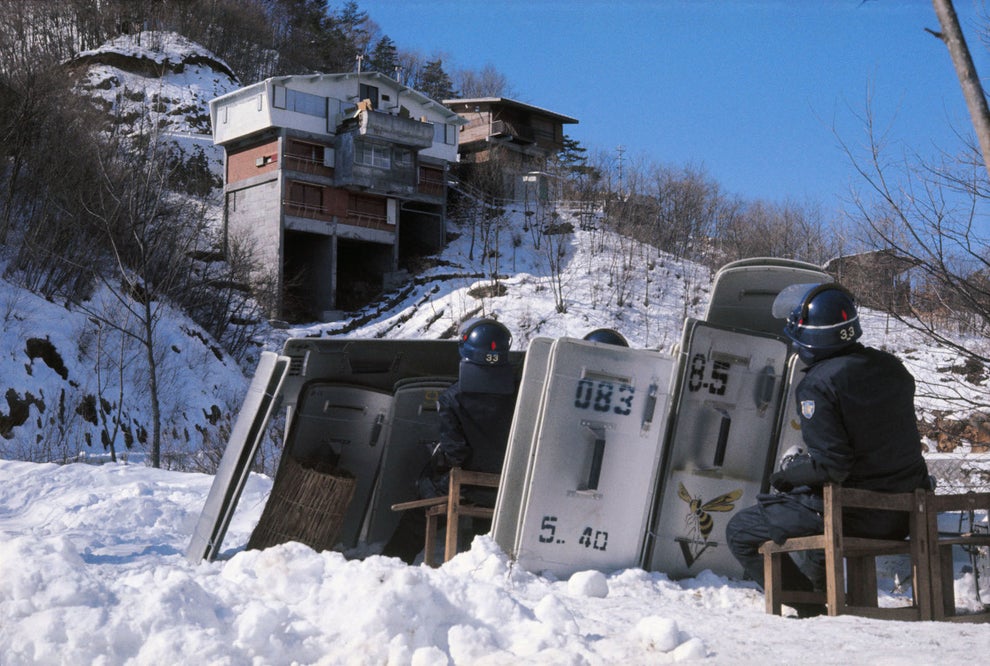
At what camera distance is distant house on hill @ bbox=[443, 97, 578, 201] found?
6475cm

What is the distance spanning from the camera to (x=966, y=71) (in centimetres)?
803

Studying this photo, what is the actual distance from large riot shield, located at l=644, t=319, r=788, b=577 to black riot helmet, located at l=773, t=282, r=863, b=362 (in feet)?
4.31

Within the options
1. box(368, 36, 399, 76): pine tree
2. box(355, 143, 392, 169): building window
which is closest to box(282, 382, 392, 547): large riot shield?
box(355, 143, 392, 169): building window

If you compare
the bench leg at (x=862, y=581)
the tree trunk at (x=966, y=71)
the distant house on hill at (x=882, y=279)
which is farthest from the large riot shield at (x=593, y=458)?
the distant house on hill at (x=882, y=279)

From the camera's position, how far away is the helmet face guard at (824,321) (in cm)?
616

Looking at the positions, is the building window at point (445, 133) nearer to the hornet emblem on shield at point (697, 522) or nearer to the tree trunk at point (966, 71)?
the tree trunk at point (966, 71)

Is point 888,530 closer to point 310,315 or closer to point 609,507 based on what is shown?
point 609,507

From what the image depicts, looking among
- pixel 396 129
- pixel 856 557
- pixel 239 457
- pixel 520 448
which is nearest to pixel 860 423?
pixel 856 557

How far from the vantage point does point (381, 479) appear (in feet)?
32.1

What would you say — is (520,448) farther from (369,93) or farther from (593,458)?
(369,93)

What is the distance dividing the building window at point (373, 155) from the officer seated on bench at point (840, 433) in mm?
49529

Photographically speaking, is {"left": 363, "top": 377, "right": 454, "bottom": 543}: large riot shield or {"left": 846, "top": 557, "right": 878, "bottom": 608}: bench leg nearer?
{"left": 846, "top": 557, "right": 878, "bottom": 608}: bench leg

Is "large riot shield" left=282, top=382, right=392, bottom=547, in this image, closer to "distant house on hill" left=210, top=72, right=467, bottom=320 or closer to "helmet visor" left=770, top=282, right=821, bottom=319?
"helmet visor" left=770, top=282, right=821, bottom=319

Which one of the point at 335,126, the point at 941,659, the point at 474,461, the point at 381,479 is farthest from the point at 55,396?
the point at 335,126
